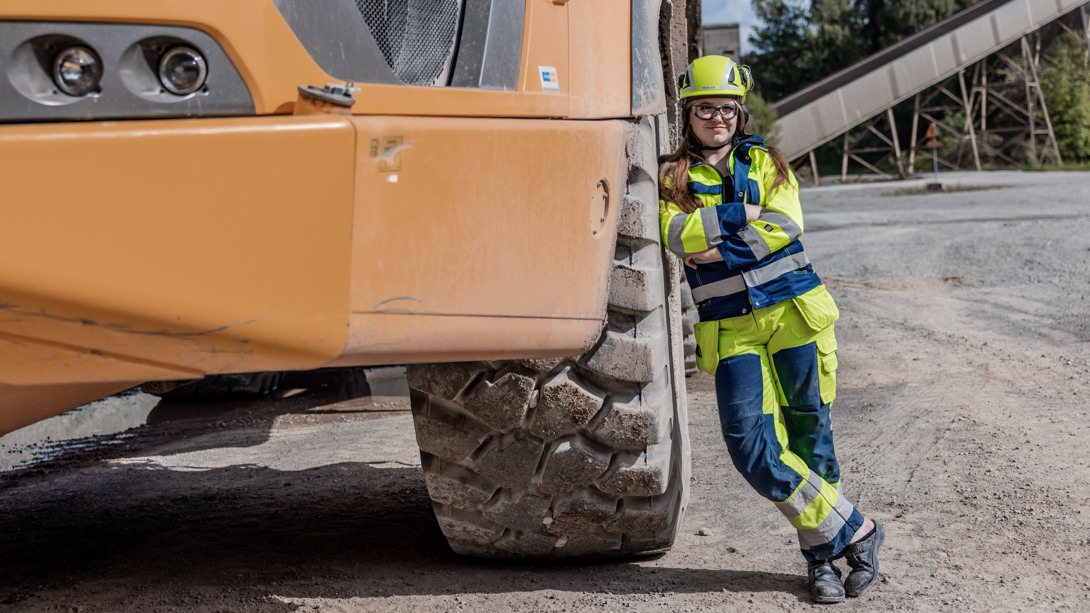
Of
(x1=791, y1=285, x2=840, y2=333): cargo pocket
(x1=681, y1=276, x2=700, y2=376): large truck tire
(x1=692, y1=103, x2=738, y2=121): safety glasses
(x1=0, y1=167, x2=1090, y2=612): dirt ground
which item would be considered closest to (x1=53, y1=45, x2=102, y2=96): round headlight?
(x1=0, y1=167, x2=1090, y2=612): dirt ground

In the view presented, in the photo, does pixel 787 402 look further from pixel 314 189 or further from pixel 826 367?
pixel 314 189

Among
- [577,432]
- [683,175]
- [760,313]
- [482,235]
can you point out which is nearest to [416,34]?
[482,235]

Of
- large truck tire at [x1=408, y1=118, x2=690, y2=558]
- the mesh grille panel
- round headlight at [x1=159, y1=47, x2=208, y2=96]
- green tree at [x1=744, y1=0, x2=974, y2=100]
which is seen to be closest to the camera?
round headlight at [x1=159, y1=47, x2=208, y2=96]

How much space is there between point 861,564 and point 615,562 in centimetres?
77

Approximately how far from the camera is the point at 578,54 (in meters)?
3.00

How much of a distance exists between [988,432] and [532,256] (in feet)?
10.1

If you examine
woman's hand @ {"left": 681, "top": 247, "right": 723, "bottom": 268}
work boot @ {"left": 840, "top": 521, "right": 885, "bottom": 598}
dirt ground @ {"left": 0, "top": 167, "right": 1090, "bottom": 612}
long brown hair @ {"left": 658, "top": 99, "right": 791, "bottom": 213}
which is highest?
long brown hair @ {"left": 658, "top": 99, "right": 791, "bottom": 213}

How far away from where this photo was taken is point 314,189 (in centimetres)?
238

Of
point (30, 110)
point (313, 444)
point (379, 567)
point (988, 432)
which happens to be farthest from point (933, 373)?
point (30, 110)

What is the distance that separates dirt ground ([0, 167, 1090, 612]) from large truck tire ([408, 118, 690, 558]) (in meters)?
0.18

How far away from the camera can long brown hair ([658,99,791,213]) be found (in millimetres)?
3641

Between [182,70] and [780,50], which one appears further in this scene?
[780,50]

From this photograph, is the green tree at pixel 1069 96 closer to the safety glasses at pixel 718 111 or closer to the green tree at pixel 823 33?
the green tree at pixel 823 33

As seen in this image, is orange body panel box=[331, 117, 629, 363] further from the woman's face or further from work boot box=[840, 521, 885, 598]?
work boot box=[840, 521, 885, 598]
